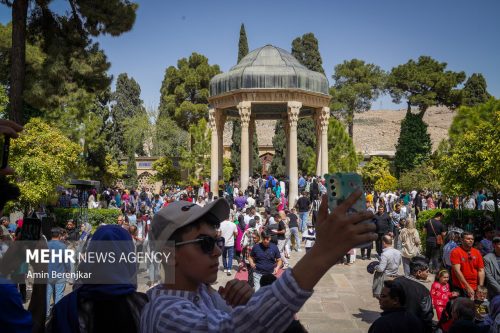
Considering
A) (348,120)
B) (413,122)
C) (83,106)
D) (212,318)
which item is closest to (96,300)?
(212,318)

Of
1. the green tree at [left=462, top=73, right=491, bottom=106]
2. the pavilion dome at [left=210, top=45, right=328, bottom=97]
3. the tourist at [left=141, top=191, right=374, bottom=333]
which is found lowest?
the tourist at [left=141, top=191, right=374, bottom=333]

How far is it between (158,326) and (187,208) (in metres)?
0.53

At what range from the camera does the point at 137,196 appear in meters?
28.3

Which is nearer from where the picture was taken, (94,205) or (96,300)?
(96,300)

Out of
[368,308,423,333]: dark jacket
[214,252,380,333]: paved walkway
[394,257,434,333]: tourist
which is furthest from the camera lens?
[214,252,380,333]: paved walkway

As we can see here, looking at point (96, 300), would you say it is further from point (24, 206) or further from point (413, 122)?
point (413, 122)

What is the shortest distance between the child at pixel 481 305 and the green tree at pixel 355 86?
47415 millimetres

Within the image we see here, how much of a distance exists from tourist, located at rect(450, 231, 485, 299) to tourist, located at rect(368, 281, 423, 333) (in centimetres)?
276

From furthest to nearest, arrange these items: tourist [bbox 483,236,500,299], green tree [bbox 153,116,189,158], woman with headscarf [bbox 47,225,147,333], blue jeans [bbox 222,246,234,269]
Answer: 1. green tree [bbox 153,116,189,158]
2. blue jeans [bbox 222,246,234,269]
3. tourist [bbox 483,236,500,299]
4. woman with headscarf [bbox 47,225,147,333]


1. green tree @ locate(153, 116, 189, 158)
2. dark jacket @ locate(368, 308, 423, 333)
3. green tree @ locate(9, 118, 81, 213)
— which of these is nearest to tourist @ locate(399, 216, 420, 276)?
dark jacket @ locate(368, 308, 423, 333)

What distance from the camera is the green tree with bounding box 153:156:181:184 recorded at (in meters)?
40.5

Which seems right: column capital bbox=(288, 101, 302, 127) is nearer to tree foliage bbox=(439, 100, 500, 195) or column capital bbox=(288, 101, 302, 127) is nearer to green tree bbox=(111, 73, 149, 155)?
tree foliage bbox=(439, 100, 500, 195)

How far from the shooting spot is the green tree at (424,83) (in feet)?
160

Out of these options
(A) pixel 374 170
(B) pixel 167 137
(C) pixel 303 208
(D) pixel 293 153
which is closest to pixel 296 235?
(C) pixel 303 208
